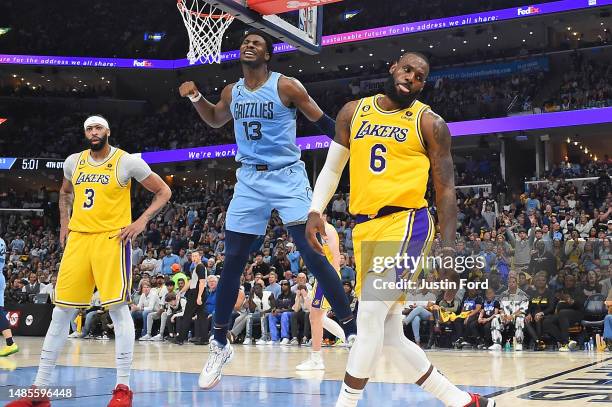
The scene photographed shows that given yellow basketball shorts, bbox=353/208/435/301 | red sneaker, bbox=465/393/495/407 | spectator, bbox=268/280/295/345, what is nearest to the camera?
yellow basketball shorts, bbox=353/208/435/301

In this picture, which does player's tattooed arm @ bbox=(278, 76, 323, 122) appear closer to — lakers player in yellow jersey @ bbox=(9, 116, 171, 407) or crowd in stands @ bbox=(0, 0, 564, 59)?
lakers player in yellow jersey @ bbox=(9, 116, 171, 407)

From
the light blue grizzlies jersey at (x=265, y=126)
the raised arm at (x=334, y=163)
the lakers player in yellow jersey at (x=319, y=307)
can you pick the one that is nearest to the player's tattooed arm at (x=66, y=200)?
the light blue grizzlies jersey at (x=265, y=126)

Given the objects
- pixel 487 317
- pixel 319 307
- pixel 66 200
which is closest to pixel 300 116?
pixel 487 317

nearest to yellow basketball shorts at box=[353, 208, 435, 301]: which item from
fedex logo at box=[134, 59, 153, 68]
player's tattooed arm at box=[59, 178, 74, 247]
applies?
player's tattooed arm at box=[59, 178, 74, 247]

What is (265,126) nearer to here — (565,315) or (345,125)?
(345,125)

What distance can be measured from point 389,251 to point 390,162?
0.48m

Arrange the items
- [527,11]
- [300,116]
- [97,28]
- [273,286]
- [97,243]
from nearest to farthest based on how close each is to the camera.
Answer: [97,243]
[273,286]
[527,11]
[300,116]
[97,28]

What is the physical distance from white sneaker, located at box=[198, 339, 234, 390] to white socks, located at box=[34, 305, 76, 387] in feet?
3.22

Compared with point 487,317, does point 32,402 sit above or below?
below

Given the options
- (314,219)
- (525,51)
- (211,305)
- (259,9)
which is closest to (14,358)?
(211,305)

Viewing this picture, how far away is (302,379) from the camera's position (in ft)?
21.5

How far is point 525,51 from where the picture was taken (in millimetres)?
27891

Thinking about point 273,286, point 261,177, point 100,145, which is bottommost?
point 273,286

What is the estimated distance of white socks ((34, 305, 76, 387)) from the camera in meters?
4.82
